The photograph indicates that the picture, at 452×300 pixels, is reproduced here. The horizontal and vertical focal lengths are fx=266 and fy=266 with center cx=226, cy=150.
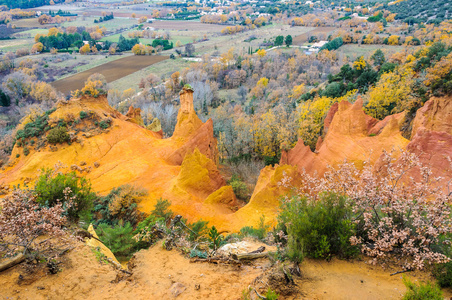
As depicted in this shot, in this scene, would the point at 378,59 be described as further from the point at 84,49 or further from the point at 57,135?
the point at 84,49

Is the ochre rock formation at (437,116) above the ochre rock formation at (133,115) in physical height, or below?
above

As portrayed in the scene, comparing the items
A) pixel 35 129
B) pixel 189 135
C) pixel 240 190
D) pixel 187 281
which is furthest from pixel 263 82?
pixel 187 281

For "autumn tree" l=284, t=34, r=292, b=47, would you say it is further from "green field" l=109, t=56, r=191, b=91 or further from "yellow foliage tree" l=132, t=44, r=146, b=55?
"yellow foliage tree" l=132, t=44, r=146, b=55

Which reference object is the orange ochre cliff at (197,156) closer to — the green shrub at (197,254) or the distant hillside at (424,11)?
the green shrub at (197,254)

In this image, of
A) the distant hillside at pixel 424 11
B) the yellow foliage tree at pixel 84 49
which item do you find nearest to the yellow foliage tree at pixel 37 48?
the yellow foliage tree at pixel 84 49

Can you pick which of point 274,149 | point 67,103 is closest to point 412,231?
point 274,149
